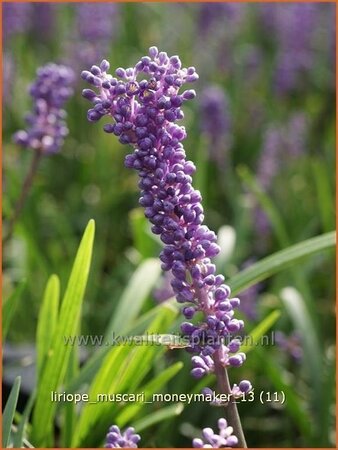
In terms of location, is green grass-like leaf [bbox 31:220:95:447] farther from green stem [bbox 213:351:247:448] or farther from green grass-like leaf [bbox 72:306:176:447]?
green stem [bbox 213:351:247:448]

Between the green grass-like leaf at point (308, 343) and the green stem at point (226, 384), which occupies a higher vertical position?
the green grass-like leaf at point (308, 343)

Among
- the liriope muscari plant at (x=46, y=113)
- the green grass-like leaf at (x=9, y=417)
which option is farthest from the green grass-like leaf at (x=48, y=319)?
the green grass-like leaf at (x=9, y=417)

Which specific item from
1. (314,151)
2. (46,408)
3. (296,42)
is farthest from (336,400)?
(296,42)

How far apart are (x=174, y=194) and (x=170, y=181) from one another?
4cm

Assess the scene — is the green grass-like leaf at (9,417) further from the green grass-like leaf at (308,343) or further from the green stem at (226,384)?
the green grass-like leaf at (308,343)

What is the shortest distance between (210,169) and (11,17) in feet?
7.13

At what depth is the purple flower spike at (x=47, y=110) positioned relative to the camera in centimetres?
353

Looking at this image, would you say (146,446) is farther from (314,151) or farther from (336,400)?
(314,151)

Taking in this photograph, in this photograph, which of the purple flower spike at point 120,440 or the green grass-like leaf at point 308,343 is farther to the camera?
the green grass-like leaf at point 308,343

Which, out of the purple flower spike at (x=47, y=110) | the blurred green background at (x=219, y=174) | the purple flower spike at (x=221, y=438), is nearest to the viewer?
the purple flower spike at (x=221, y=438)

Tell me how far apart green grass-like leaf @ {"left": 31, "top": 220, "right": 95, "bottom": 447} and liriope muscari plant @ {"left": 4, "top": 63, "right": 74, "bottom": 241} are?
0.84 metres

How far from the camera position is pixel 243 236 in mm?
4988

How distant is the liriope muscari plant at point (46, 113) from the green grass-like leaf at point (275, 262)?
1040 mm

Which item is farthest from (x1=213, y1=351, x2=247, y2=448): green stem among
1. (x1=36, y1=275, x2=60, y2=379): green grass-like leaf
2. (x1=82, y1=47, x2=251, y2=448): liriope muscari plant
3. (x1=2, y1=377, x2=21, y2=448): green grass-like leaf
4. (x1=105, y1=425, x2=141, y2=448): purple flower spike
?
(x1=36, y1=275, x2=60, y2=379): green grass-like leaf
